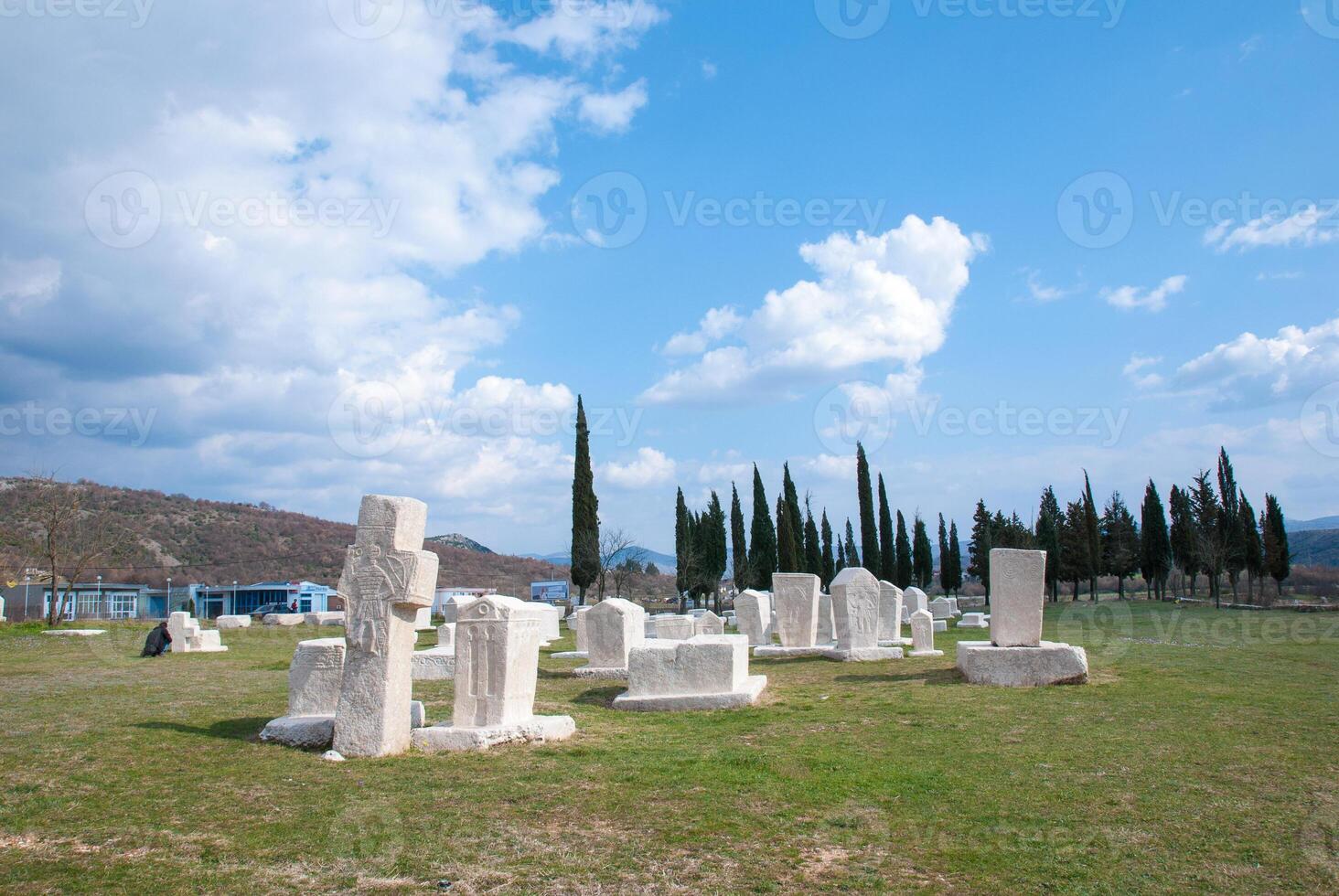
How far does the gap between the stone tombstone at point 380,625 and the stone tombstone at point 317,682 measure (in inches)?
59.0

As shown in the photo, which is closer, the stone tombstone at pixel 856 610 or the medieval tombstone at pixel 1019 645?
the medieval tombstone at pixel 1019 645

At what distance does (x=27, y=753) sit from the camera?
7.01 m

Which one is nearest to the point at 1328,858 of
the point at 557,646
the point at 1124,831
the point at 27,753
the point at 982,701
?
the point at 1124,831

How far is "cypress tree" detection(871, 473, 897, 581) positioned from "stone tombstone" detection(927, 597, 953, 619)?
13.5 m

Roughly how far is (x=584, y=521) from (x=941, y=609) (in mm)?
15758

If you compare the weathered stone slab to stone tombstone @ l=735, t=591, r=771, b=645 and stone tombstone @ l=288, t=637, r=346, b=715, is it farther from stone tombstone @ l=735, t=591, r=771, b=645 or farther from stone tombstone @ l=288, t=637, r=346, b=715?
stone tombstone @ l=288, t=637, r=346, b=715

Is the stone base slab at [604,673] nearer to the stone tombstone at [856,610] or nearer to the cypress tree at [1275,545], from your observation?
the stone tombstone at [856,610]

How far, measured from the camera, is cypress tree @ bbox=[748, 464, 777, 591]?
158ft

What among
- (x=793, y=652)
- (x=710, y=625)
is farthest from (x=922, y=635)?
(x=710, y=625)

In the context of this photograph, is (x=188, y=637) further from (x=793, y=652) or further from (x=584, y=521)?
(x=584, y=521)

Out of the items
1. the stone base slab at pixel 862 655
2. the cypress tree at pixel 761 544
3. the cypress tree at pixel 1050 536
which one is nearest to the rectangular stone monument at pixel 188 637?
the stone base slab at pixel 862 655

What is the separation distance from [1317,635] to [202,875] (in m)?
25.5

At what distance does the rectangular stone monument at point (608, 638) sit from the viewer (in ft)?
49.2

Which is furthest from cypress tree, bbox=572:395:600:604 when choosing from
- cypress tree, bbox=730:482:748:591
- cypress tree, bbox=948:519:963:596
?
cypress tree, bbox=948:519:963:596
